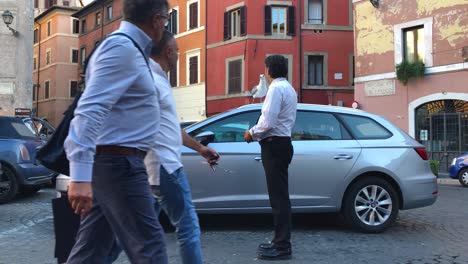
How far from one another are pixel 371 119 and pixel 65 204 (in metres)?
4.57

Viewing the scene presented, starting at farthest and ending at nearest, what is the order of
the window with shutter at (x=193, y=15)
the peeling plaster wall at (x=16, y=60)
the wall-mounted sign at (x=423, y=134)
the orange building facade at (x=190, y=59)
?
the window with shutter at (x=193, y=15)
the orange building facade at (x=190, y=59)
the peeling plaster wall at (x=16, y=60)
the wall-mounted sign at (x=423, y=134)

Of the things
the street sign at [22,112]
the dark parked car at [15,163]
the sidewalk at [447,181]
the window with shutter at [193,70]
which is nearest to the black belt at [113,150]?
the dark parked car at [15,163]

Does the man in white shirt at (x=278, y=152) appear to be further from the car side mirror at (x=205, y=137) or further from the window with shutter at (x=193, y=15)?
the window with shutter at (x=193, y=15)

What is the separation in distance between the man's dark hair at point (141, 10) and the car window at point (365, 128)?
4.34 meters

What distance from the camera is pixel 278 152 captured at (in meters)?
4.88

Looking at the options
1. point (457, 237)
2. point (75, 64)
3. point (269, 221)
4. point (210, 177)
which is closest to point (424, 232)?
point (457, 237)

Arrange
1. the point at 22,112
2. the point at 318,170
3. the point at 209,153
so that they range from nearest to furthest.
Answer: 1. the point at 209,153
2. the point at 318,170
3. the point at 22,112

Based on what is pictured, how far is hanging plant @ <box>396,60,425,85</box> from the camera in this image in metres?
20.4

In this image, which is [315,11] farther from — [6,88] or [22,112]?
[6,88]

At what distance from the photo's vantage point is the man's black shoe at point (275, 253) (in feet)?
16.2

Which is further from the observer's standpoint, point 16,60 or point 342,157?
point 16,60

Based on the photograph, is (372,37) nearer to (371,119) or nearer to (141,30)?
(371,119)

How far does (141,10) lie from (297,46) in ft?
85.4

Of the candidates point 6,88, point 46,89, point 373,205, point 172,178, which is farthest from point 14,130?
point 46,89
